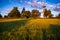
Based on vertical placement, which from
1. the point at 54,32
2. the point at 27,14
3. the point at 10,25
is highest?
the point at 27,14

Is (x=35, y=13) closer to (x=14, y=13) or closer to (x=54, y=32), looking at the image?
(x=14, y=13)

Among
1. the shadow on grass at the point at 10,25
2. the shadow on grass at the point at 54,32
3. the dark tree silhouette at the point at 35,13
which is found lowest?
the shadow on grass at the point at 54,32

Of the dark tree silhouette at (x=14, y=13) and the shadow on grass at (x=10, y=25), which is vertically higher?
the dark tree silhouette at (x=14, y=13)

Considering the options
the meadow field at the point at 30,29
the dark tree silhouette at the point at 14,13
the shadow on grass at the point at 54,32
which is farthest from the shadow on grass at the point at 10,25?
the shadow on grass at the point at 54,32

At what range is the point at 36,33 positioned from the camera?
2523mm

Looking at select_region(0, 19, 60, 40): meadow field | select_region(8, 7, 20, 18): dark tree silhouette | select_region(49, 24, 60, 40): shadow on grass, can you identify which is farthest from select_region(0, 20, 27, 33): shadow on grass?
select_region(49, 24, 60, 40): shadow on grass

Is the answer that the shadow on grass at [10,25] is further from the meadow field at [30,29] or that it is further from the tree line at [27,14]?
the tree line at [27,14]

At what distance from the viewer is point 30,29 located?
253cm

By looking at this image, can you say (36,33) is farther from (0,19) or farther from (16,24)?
(0,19)

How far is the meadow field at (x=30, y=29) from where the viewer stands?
8.09ft

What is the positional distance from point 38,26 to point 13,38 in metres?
0.53

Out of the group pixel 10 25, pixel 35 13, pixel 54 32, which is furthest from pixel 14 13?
pixel 54 32

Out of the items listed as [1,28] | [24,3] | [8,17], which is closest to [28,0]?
[24,3]

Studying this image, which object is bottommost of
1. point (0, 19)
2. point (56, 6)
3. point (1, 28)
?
point (1, 28)
